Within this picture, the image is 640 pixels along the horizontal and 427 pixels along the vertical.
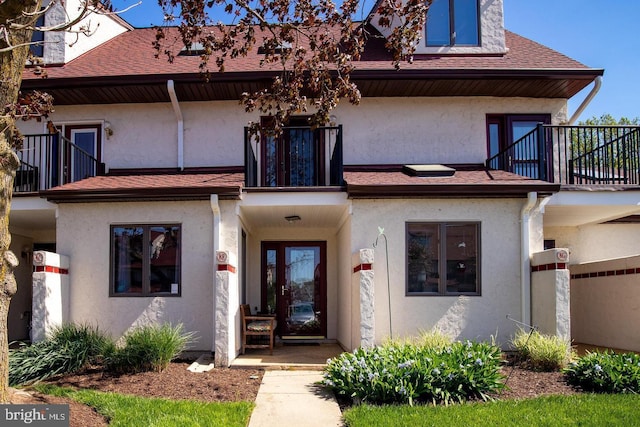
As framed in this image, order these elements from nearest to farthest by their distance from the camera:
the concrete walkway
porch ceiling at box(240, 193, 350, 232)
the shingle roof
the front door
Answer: the concrete walkway, porch ceiling at box(240, 193, 350, 232), the shingle roof, the front door

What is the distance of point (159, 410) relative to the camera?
6.84 m

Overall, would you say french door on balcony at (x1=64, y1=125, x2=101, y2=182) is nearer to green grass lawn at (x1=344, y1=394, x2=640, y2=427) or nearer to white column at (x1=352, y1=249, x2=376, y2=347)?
white column at (x1=352, y1=249, x2=376, y2=347)

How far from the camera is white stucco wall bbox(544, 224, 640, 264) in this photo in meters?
14.2

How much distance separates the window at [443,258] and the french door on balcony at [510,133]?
103 inches

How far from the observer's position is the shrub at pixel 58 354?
845 cm

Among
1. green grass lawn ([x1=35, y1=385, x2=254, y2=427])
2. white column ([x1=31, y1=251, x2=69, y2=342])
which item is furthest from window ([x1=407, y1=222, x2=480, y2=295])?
white column ([x1=31, y1=251, x2=69, y2=342])

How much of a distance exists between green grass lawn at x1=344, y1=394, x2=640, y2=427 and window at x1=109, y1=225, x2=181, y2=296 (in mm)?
5249

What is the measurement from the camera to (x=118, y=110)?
13258 mm

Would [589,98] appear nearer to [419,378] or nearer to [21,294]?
[419,378]

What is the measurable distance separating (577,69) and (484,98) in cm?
198

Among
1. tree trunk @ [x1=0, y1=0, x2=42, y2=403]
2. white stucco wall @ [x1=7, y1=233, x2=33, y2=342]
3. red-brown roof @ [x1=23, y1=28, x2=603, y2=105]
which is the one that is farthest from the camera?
white stucco wall @ [x1=7, y1=233, x2=33, y2=342]

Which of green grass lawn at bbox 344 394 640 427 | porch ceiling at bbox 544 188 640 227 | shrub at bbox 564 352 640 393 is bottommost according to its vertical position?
green grass lawn at bbox 344 394 640 427

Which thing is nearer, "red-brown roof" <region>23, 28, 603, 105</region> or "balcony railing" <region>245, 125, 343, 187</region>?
"red-brown roof" <region>23, 28, 603, 105</region>

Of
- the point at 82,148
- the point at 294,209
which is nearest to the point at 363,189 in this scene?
the point at 294,209
